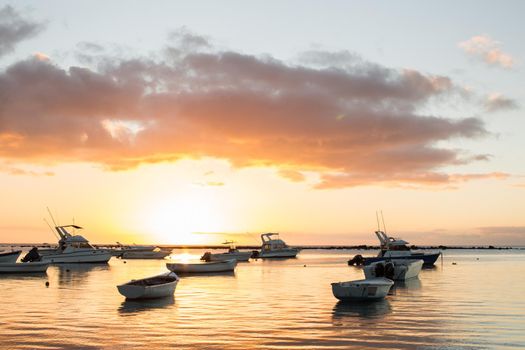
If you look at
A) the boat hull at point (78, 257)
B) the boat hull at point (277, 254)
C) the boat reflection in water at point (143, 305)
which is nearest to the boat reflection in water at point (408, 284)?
the boat reflection in water at point (143, 305)

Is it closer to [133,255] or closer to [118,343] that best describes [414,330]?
Result: [118,343]

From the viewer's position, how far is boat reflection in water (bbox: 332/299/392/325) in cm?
3309

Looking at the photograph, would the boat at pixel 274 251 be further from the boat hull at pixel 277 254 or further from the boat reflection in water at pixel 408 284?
the boat reflection in water at pixel 408 284

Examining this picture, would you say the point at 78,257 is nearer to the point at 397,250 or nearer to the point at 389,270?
the point at 397,250

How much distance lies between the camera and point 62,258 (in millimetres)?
95688

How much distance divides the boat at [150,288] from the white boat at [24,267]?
1331 inches

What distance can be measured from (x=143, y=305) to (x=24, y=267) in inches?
1508

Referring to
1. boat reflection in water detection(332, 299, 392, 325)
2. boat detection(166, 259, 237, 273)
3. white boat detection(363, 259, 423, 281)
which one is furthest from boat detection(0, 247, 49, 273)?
boat reflection in water detection(332, 299, 392, 325)

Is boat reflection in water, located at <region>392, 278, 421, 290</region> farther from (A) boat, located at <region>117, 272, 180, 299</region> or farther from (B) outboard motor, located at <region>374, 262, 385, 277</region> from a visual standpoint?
(A) boat, located at <region>117, 272, 180, 299</region>

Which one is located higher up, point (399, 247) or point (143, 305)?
point (399, 247)

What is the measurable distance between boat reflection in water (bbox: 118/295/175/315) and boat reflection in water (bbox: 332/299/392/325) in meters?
10.8

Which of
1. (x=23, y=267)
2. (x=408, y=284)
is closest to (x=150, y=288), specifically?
(x=408, y=284)

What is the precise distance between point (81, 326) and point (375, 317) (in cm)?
1547

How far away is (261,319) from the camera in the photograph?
31484 mm
